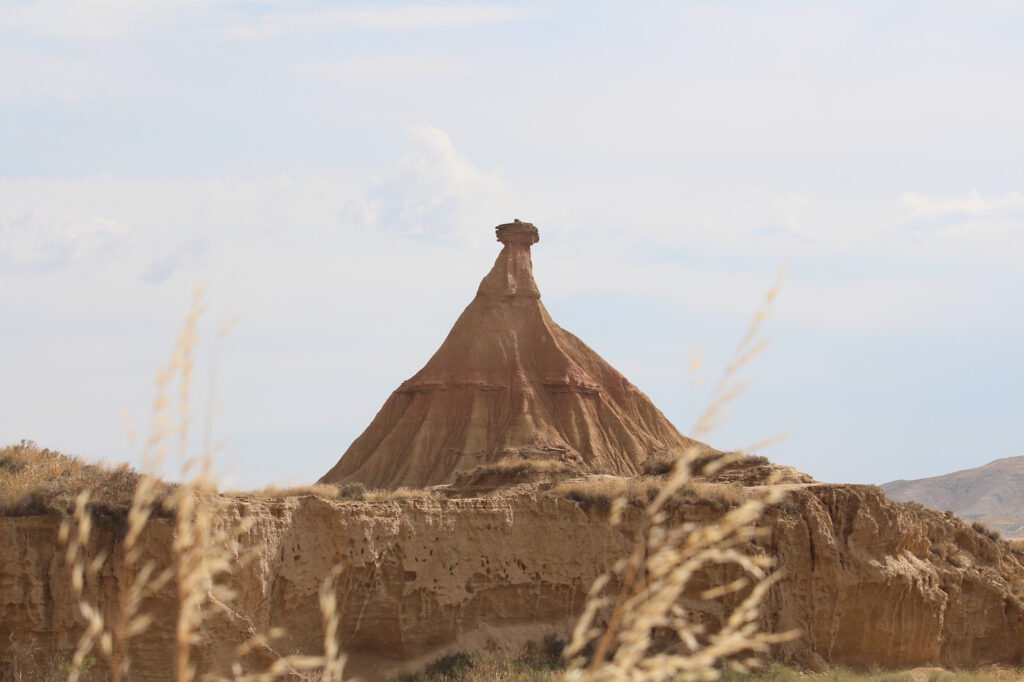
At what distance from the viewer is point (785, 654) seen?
24.9 metres

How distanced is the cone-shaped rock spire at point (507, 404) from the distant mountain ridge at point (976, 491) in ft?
195

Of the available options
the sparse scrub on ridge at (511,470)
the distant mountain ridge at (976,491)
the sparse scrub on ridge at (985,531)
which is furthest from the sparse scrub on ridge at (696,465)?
the distant mountain ridge at (976,491)

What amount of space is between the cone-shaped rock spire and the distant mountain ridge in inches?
2339

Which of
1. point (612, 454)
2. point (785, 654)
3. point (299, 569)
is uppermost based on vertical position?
point (612, 454)

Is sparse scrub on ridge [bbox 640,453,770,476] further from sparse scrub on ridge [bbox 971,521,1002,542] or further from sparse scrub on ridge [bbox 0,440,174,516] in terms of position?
sparse scrub on ridge [bbox 0,440,174,516]

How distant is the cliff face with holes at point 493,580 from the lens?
59.5ft

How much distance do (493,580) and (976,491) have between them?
111m

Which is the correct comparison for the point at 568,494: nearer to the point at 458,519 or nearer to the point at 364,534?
the point at 458,519

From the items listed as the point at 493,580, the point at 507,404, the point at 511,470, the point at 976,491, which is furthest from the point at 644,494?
the point at 976,491

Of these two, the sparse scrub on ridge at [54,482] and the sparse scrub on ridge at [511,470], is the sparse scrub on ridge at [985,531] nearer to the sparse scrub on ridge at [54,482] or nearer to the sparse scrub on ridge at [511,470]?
the sparse scrub on ridge at [511,470]

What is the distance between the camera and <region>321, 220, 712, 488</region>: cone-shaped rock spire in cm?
5634

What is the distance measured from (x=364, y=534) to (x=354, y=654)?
2244 millimetres

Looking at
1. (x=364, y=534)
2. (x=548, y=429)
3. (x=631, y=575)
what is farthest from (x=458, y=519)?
(x=548, y=429)

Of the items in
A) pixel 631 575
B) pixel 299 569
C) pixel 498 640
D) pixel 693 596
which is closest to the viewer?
pixel 631 575
